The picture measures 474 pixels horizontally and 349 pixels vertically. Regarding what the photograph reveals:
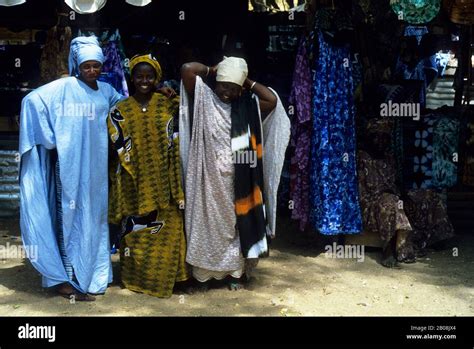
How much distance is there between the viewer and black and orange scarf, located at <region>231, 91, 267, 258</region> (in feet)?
15.8

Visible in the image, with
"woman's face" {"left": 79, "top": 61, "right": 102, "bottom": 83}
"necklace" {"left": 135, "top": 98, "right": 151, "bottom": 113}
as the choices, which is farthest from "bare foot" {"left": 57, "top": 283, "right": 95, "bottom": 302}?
"woman's face" {"left": 79, "top": 61, "right": 102, "bottom": 83}

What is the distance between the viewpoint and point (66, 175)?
4664mm

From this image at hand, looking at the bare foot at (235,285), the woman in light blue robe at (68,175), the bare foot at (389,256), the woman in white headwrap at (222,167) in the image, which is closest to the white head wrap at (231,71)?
the woman in white headwrap at (222,167)

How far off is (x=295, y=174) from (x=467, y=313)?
215cm

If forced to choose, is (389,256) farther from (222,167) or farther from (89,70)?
(89,70)

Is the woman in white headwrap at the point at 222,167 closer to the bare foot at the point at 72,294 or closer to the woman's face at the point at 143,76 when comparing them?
the woman's face at the point at 143,76

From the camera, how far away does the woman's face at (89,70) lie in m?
4.65

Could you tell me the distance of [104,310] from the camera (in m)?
4.58

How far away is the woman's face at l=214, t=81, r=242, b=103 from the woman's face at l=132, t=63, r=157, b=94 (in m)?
0.49

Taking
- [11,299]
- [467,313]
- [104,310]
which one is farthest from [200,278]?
[467,313]

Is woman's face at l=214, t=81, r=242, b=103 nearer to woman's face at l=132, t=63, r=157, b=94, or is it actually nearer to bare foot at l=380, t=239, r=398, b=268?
woman's face at l=132, t=63, r=157, b=94


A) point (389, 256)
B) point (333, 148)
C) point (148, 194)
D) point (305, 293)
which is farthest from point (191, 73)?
point (389, 256)

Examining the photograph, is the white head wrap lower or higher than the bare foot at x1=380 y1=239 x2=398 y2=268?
higher

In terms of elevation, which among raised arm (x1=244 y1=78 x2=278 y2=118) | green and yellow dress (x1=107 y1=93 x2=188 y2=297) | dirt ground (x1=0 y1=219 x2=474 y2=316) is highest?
raised arm (x1=244 y1=78 x2=278 y2=118)
